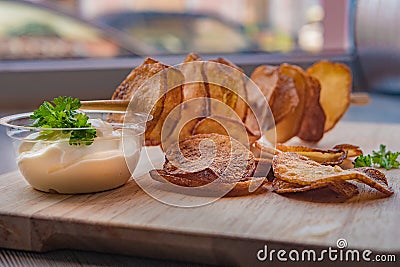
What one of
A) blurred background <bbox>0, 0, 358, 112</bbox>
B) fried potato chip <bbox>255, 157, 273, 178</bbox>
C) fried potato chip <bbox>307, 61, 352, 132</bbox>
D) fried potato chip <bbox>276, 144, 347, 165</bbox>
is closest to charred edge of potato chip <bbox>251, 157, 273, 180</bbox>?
fried potato chip <bbox>255, 157, 273, 178</bbox>

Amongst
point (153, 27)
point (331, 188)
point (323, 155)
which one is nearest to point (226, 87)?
point (323, 155)

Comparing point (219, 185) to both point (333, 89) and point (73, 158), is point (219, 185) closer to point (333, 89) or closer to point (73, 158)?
point (73, 158)

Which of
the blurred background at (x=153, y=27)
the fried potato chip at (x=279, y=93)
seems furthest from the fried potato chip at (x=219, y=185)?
the blurred background at (x=153, y=27)

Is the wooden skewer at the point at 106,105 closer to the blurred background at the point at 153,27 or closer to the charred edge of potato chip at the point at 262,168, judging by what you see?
the charred edge of potato chip at the point at 262,168

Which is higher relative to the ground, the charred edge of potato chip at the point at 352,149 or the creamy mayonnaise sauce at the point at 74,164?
the creamy mayonnaise sauce at the point at 74,164

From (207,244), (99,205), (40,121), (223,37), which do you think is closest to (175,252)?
(207,244)

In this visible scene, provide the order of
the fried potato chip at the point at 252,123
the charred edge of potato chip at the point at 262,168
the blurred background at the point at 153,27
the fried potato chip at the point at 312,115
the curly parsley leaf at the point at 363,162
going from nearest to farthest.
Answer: the charred edge of potato chip at the point at 262,168
the curly parsley leaf at the point at 363,162
the fried potato chip at the point at 252,123
the fried potato chip at the point at 312,115
the blurred background at the point at 153,27
